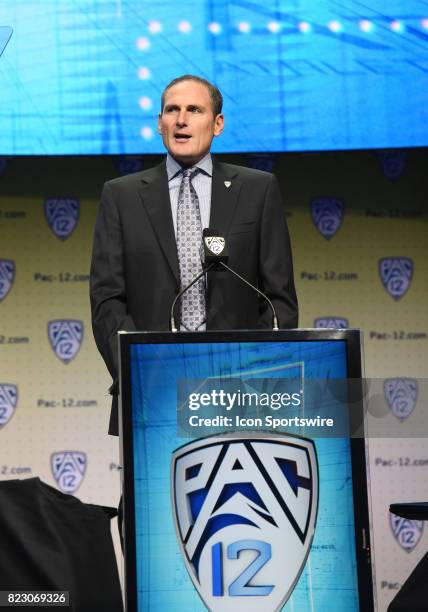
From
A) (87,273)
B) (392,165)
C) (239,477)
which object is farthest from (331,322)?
(239,477)

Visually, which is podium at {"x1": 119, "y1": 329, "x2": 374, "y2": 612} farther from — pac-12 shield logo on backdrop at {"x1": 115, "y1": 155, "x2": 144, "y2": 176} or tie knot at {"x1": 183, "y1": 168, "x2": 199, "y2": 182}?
pac-12 shield logo on backdrop at {"x1": 115, "y1": 155, "x2": 144, "y2": 176}

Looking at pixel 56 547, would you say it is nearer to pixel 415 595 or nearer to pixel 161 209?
pixel 415 595

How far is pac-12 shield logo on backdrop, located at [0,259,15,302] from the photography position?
429 cm

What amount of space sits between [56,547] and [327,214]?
8.08 feet

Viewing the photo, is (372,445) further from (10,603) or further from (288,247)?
(10,603)

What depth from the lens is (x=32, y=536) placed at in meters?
2.10

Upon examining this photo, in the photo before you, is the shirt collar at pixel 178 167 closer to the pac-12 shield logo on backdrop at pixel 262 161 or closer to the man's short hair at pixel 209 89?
the man's short hair at pixel 209 89

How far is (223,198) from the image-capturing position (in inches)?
101

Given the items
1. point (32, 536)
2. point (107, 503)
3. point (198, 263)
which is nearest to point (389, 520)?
point (107, 503)

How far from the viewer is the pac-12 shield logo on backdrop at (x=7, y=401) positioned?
424 cm

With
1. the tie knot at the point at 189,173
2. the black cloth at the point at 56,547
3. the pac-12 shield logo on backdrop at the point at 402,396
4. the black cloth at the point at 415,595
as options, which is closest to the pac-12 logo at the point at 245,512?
the black cloth at the point at 415,595

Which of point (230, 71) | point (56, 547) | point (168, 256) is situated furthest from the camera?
point (230, 71)

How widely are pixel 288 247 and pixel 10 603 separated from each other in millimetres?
1014

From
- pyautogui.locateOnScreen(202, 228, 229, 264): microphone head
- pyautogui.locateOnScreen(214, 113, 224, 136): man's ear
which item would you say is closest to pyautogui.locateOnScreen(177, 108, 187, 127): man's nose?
pyautogui.locateOnScreen(214, 113, 224, 136): man's ear
